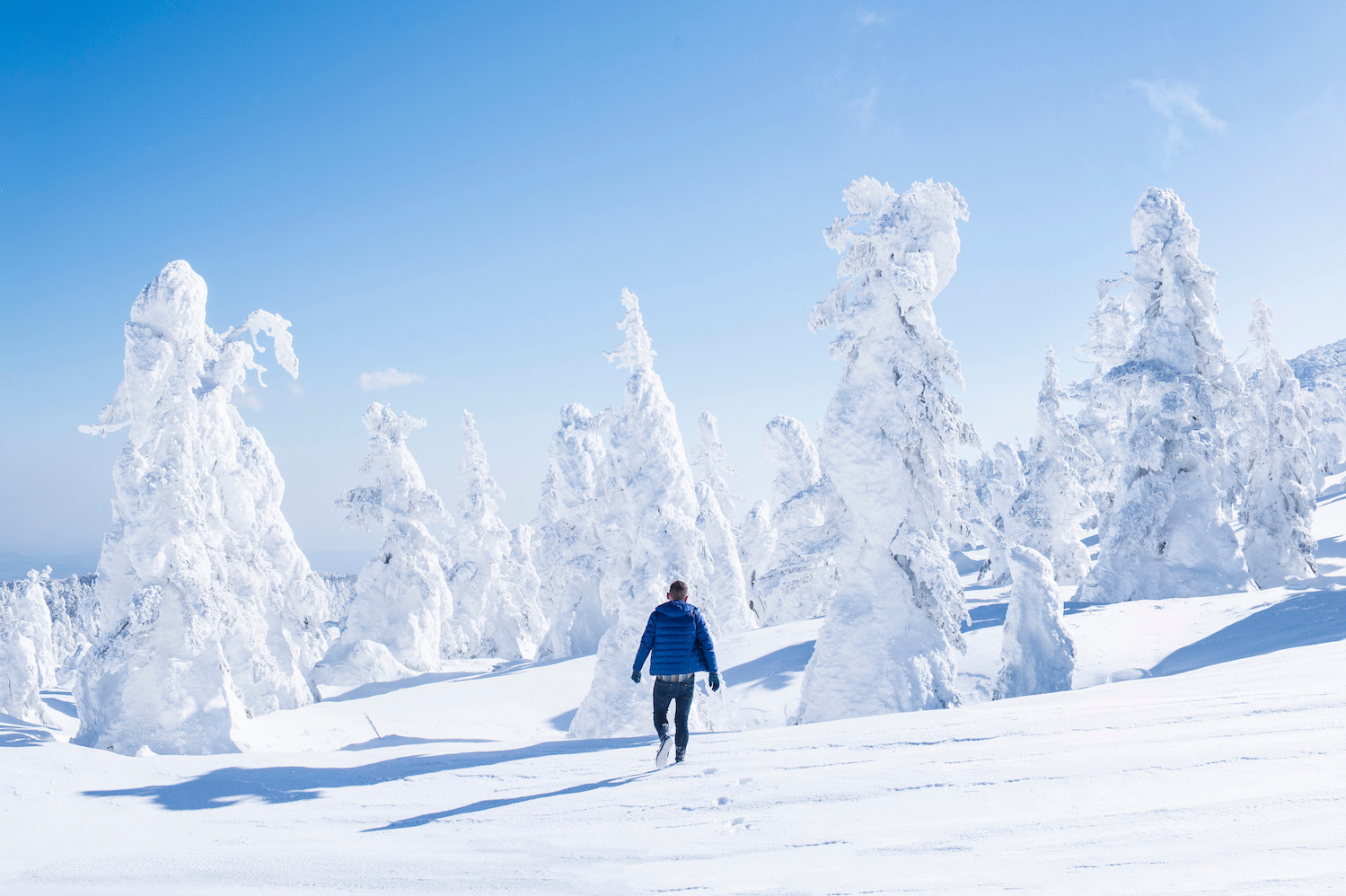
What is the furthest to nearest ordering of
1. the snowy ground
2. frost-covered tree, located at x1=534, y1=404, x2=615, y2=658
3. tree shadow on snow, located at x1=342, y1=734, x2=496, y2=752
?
1. frost-covered tree, located at x1=534, y1=404, x2=615, y2=658
2. tree shadow on snow, located at x1=342, y1=734, x2=496, y2=752
3. the snowy ground

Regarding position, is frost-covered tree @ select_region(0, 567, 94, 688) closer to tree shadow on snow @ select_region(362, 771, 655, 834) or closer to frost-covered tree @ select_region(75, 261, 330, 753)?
frost-covered tree @ select_region(75, 261, 330, 753)

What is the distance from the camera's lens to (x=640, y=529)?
17.5 m

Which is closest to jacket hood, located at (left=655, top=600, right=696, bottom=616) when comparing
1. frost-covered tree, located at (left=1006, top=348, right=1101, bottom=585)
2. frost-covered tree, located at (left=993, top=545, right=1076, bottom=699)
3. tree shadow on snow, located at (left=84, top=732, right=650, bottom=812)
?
tree shadow on snow, located at (left=84, top=732, right=650, bottom=812)

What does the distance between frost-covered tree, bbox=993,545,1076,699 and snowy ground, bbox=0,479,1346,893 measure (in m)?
3.71

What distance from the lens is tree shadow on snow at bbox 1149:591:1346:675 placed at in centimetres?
1272

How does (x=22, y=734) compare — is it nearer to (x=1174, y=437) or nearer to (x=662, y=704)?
(x=662, y=704)

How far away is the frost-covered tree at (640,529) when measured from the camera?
1642 cm

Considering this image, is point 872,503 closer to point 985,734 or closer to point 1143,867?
point 985,734

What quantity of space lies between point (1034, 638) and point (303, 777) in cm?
1191

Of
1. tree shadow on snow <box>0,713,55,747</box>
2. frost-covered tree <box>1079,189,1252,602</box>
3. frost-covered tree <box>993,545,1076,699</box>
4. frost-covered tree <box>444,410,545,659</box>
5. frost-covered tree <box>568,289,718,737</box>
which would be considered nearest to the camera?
frost-covered tree <box>993,545,1076,699</box>

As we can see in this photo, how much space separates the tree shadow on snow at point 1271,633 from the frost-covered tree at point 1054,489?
1482 centimetres

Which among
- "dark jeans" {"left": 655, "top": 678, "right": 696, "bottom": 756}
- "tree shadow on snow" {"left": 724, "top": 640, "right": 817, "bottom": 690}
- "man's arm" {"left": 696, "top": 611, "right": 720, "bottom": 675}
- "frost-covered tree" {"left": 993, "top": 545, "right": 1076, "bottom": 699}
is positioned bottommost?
"tree shadow on snow" {"left": 724, "top": 640, "right": 817, "bottom": 690}

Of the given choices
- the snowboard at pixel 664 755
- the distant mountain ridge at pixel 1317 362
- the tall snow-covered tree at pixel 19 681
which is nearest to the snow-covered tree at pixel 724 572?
the snowboard at pixel 664 755

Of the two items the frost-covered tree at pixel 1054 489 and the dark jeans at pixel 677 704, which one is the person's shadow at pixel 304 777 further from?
the frost-covered tree at pixel 1054 489
